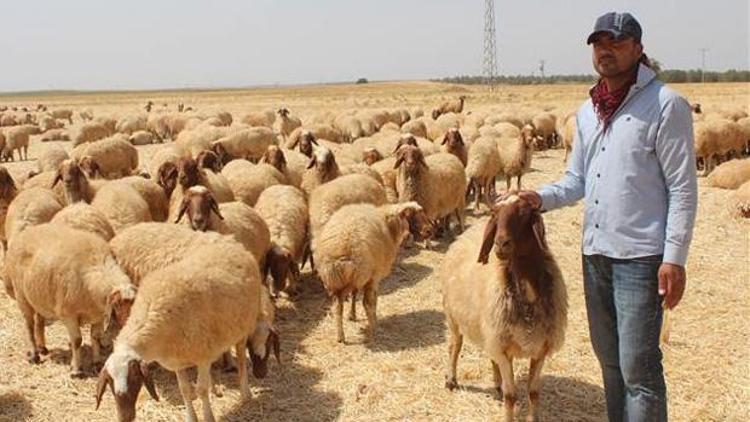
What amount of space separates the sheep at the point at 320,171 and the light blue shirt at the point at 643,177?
331 inches

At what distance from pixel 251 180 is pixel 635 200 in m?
8.77

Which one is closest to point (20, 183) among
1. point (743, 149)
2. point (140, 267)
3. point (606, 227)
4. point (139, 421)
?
point (140, 267)

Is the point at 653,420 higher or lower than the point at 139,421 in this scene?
higher

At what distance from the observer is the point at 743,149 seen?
22953 mm

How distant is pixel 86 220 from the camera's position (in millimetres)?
8164

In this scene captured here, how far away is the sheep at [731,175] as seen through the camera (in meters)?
15.9

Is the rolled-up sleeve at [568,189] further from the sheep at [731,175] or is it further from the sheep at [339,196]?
the sheep at [731,175]

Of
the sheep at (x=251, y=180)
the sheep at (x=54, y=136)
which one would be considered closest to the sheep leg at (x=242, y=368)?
the sheep at (x=251, y=180)

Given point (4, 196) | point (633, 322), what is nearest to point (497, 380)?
point (633, 322)

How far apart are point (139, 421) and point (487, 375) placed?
139 inches

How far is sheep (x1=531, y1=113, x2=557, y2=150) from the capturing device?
2708 cm

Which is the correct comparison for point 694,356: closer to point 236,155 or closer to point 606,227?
point 606,227

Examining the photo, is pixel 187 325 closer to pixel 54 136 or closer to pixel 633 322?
pixel 633 322

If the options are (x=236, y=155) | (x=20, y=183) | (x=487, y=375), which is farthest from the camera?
(x=236, y=155)
